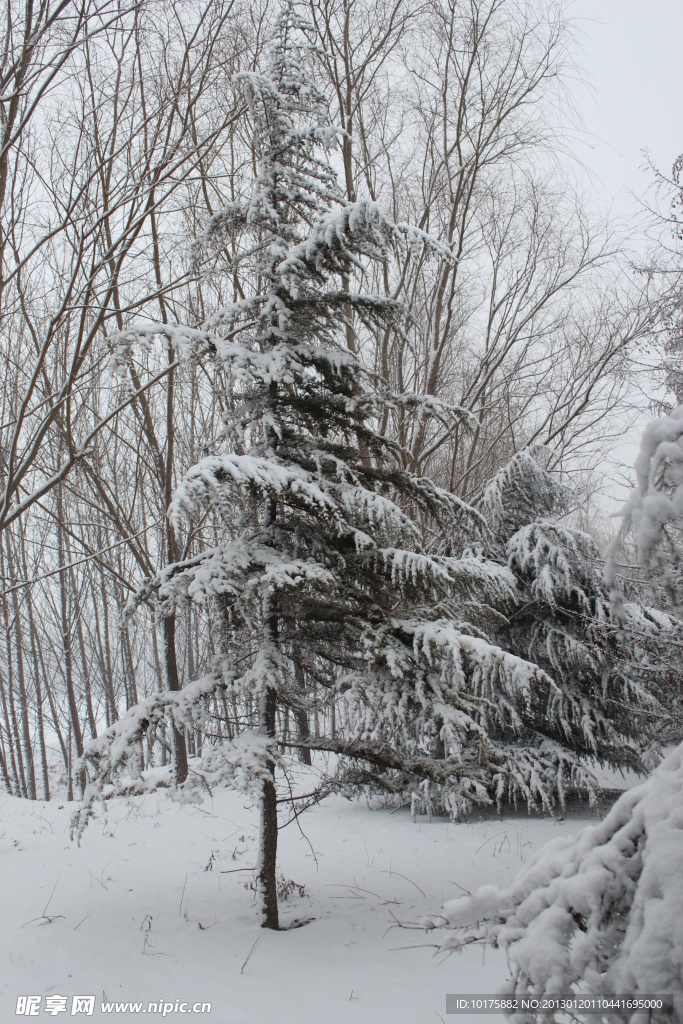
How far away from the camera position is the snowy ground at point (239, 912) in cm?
389

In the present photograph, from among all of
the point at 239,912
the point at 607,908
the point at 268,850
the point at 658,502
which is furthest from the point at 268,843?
the point at 658,502

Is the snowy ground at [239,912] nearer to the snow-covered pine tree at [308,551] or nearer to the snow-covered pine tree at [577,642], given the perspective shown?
the snow-covered pine tree at [308,551]

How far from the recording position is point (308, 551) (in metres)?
5.20

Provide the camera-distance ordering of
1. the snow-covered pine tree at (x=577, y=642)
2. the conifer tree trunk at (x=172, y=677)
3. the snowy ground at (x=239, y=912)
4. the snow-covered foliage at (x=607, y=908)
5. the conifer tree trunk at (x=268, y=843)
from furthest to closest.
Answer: the conifer tree trunk at (x=172, y=677), the snow-covered pine tree at (x=577, y=642), the conifer tree trunk at (x=268, y=843), the snowy ground at (x=239, y=912), the snow-covered foliage at (x=607, y=908)

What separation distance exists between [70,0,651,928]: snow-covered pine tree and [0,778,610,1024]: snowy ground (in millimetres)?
685

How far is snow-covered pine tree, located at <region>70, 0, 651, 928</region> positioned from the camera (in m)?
4.30

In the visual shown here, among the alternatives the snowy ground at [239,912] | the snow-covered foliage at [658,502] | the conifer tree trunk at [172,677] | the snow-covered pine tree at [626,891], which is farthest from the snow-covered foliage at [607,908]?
the conifer tree trunk at [172,677]

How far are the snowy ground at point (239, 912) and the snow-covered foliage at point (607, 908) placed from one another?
2.31 meters

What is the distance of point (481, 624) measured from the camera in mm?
8227

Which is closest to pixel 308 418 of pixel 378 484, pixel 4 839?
pixel 378 484

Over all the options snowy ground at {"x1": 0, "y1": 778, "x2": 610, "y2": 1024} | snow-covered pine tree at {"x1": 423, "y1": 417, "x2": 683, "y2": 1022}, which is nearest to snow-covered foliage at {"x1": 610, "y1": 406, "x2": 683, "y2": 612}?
snow-covered pine tree at {"x1": 423, "y1": 417, "x2": 683, "y2": 1022}

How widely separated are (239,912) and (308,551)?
3323mm

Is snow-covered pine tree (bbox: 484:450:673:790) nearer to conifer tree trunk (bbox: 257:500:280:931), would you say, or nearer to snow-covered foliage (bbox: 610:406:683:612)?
conifer tree trunk (bbox: 257:500:280:931)

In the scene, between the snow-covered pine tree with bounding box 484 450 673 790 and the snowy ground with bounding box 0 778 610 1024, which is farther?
the snow-covered pine tree with bounding box 484 450 673 790
